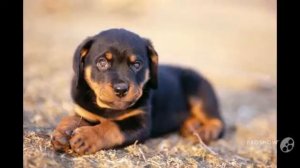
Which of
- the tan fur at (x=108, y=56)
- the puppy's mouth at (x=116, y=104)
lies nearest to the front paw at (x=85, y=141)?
the puppy's mouth at (x=116, y=104)

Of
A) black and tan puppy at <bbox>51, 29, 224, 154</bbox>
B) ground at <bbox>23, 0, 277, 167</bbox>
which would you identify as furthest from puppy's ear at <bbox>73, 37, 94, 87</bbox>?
ground at <bbox>23, 0, 277, 167</bbox>

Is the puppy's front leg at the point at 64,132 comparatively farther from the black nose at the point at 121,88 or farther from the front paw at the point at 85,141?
the black nose at the point at 121,88

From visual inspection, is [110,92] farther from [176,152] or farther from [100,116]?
[176,152]

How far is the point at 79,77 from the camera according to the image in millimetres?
4215

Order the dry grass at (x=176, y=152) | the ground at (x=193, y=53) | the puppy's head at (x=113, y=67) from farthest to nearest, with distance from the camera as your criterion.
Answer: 1. the ground at (x=193, y=53)
2. the puppy's head at (x=113, y=67)
3. the dry grass at (x=176, y=152)

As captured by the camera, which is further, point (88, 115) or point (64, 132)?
point (88, 115)

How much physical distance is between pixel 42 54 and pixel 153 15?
5.06 ft

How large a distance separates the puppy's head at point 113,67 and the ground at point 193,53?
2.10 feet

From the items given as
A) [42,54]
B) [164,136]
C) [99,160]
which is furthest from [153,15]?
[99,160]

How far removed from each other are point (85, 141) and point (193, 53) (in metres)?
4.17

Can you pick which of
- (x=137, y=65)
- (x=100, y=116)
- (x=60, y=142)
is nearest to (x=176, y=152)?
(x=100, y=116)

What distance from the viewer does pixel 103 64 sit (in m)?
4.02

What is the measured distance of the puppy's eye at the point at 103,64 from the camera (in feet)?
13.1

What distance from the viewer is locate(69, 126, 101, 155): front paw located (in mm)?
3777
